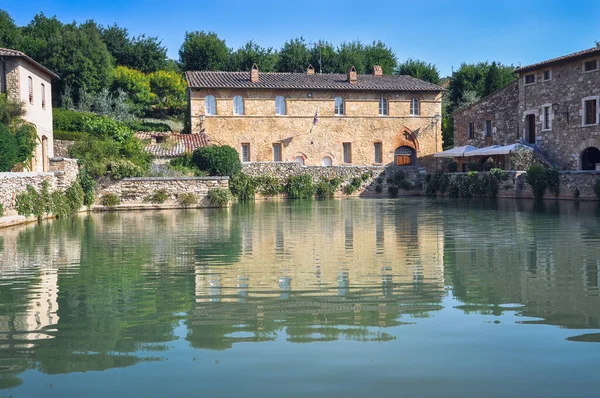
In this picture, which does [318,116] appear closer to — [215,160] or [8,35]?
[215,160]

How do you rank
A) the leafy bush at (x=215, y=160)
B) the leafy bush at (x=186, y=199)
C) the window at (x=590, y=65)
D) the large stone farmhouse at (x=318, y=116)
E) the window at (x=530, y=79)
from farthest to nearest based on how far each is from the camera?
the large stone farmhouse at (x=318, y=116)
the window at (x=530, y=79)
the leafy bush at (x=215, y=160)
the window at (x=590, y=65)
the leafy bush at (x=186, y=199)

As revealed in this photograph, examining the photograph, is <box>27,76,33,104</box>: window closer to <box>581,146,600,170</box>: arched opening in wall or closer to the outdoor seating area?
the outdoor seating area

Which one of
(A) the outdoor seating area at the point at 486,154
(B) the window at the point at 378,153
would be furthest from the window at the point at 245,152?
(A) the outdoor seating area at the point at 486,154

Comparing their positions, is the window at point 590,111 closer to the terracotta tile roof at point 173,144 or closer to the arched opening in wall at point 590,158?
the arched opening in wall at point 590,158

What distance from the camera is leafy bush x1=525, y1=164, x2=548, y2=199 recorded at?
29.7 metres

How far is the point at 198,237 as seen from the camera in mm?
15500

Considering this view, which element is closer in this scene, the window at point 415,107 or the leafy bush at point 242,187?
the leafy bush at point 242,187

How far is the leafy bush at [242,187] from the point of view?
3362 centimetres

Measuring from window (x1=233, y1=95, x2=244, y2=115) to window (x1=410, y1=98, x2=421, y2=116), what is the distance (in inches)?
437

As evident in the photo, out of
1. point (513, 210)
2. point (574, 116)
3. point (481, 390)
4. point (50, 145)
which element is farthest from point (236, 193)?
point (481, 390)

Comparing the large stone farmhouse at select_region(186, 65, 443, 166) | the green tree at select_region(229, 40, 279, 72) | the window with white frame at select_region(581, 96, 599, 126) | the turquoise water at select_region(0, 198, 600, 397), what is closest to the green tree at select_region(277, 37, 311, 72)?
the green tree at select_region(229, 40, 279, 72)

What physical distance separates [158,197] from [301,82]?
16919 mm

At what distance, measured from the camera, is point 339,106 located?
42562 mm

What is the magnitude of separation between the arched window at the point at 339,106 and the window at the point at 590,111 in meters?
15.3
